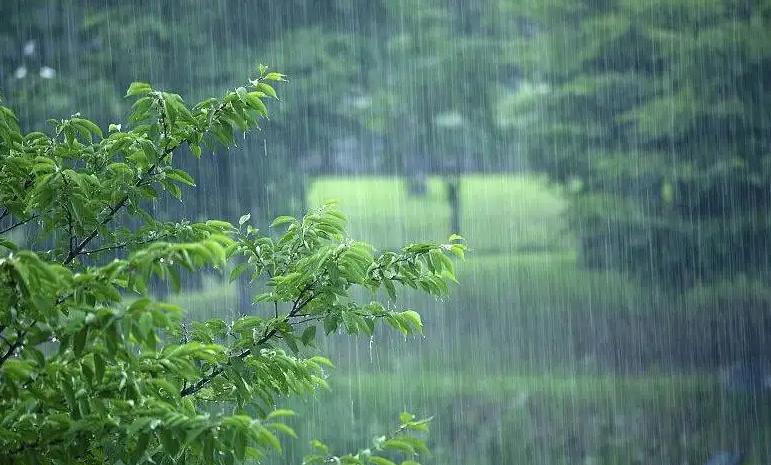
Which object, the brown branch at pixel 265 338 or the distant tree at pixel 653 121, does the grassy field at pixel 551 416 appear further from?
the brown branch at pixel 265 338

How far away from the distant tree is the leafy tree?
12.9 ft

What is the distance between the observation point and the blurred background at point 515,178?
6.07 m

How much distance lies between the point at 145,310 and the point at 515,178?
4873 millimetres

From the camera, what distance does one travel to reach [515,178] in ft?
20.7

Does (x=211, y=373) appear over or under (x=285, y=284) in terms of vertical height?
under

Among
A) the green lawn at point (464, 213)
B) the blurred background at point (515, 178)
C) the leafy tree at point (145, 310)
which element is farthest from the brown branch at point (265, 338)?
the green lawn at point (464, 213)

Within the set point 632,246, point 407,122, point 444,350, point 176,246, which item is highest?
point 407,122

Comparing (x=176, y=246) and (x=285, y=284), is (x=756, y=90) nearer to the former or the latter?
(x=285, y=284)

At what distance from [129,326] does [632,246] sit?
5129 millimetres

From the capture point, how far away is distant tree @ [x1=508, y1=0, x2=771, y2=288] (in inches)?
247

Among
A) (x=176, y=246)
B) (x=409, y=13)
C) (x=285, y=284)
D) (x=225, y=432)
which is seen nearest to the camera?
(x=176, y=246)

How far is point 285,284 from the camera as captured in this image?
2.31 meters

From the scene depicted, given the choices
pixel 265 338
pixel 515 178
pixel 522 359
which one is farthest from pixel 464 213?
pixel 265 338

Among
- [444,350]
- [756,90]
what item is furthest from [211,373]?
[756,90]
